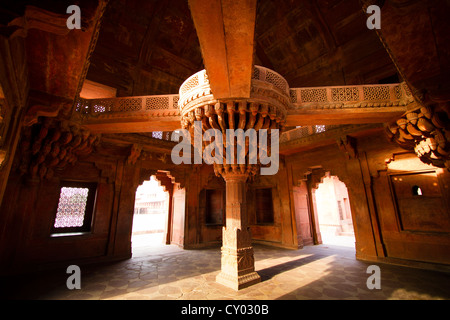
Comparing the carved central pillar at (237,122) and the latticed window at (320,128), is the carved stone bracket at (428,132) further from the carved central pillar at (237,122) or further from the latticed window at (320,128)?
the carved central pillar at (237,122)

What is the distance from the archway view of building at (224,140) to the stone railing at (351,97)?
3cm

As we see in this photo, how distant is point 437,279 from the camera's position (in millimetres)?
4859

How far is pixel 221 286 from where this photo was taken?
4.49 meters

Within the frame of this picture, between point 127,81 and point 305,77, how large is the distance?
7895 millimetres

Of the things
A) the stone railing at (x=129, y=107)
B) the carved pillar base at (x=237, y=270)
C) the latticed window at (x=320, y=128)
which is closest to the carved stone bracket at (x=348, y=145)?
the latticed window at (x=320, y=128)

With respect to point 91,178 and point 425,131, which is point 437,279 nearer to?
point 425,131

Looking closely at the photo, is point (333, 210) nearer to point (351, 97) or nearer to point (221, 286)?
point (351, 97)

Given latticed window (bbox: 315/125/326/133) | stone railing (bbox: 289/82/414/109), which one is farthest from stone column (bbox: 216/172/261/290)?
latticed window (bbox: 315/125/326/133)

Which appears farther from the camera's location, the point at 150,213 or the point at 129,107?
the point at 150,213

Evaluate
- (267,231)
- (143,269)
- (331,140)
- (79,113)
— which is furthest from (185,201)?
(331,140)

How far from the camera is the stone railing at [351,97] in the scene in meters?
5.09

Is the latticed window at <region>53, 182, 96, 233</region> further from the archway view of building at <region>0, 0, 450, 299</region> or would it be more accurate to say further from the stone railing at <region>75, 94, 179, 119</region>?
the stone railing at <region>75, 94, 179, 119</region>

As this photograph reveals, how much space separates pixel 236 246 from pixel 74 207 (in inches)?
248

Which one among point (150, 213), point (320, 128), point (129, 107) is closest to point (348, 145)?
point (320, 128)
